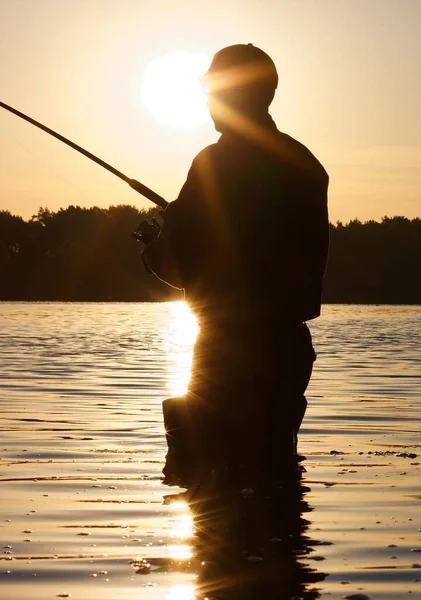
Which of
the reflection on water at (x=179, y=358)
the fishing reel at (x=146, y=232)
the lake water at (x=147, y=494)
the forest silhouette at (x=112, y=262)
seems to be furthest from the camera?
the forest silhouette at (x=112, y=262)

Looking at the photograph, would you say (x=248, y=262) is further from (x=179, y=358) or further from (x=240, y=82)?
(x=179, y=358)

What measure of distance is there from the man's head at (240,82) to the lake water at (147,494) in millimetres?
2036

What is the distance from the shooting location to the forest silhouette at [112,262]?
108 m

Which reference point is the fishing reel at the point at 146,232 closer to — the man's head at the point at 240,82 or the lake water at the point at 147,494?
the man's head at the point at 240,82

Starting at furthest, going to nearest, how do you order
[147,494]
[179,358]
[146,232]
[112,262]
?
[112,262] < [179,358] < [146,232] < [147,494]

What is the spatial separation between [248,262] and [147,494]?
4.42 feet

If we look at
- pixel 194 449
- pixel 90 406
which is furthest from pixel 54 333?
pixel 194 449

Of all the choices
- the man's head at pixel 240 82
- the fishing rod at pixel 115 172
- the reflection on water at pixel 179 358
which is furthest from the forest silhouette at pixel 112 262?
the man's head at pixel 240 82

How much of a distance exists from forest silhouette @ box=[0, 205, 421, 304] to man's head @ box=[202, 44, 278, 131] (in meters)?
97.6

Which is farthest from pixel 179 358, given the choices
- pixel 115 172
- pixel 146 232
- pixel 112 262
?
pixel 112 262

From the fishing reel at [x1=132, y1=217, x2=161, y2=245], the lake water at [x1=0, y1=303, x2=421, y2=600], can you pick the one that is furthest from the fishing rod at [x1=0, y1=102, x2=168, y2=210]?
the lake water at [x1=0, y1=303, x2=421, y2=600]

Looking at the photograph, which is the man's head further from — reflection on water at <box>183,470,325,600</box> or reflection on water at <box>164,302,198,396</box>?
reflection on water at <box>164,302,198,396</box>

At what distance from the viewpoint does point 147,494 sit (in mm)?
7285

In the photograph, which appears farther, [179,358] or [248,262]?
[179,358]
